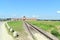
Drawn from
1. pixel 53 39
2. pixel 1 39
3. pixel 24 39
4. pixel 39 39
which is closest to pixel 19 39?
pixel 24 39

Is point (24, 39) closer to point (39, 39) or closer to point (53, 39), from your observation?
point (39, 39)

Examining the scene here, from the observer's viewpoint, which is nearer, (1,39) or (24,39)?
(24,39)

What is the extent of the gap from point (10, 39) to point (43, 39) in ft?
34.3

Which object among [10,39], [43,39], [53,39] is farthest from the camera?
[10,39]

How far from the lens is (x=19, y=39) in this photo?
2412 cm

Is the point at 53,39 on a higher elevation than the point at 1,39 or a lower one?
higher

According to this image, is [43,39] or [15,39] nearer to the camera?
[43,39]

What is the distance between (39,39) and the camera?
16.2 meters

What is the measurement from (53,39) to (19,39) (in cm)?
1201

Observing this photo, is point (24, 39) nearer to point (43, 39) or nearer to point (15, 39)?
point (15, 39)

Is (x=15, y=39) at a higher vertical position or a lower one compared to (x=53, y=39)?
lower

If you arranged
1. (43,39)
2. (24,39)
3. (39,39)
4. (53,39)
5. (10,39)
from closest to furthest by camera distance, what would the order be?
(53,39)
(43,39)
(39,39)
(24,39)
(10,39)

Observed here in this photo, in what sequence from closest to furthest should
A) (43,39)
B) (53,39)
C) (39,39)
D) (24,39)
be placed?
Result: (53,39) < (43,39) < (39,39) < (24,39)

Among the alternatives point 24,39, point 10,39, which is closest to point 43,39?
point 24,39
